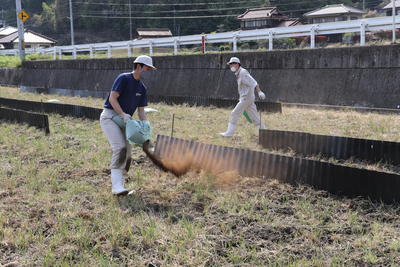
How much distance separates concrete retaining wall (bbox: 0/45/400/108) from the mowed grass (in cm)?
682

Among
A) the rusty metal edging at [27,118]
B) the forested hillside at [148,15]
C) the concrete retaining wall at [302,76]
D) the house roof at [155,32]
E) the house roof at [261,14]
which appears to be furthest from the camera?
the forested hillside at [148,15]

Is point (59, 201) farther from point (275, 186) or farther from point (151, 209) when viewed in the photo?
point (275, 186)

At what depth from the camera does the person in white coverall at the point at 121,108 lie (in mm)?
5555

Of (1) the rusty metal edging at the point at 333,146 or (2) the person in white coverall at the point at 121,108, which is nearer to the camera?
(2) the person in white coverall at the point at 121,108

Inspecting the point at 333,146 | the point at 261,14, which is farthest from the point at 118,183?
the point at 261,14

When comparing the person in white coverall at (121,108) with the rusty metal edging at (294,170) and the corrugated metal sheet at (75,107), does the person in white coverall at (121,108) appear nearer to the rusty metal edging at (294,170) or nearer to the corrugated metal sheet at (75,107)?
the rusty metal edging at (294,170)

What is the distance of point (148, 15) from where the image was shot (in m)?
61.2

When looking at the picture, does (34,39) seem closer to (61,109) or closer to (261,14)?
(261,14)

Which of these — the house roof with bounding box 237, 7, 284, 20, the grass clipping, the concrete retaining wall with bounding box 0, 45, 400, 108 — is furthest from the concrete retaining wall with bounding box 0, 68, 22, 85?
the house roof with bounding box 237, 7, 284, 20

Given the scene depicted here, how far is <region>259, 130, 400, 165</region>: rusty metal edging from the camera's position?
6824mm

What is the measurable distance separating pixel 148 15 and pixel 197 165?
57374 mm

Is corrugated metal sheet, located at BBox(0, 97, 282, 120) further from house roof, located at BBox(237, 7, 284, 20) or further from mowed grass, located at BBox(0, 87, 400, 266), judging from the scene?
house roof, located at BBox(237, 7, 284, 20)

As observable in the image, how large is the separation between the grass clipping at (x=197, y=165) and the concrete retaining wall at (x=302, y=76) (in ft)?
21.4

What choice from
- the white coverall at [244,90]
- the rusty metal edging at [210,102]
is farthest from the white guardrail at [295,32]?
the white coverall at [244,90]
